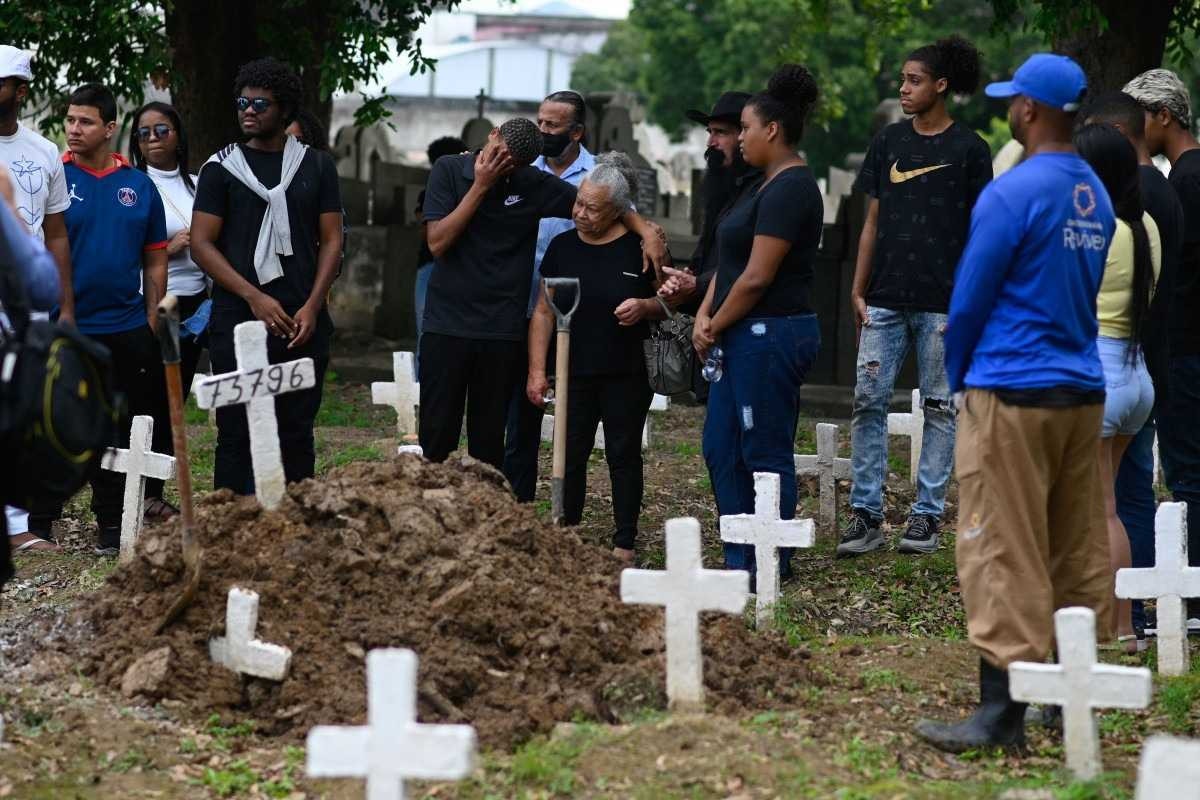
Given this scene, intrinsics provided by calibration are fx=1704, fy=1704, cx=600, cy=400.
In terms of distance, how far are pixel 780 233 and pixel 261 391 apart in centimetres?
209

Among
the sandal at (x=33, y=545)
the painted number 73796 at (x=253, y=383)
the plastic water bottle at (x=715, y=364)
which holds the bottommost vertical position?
the sandal at (x=33, y=545)

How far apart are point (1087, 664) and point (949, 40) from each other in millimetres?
3787

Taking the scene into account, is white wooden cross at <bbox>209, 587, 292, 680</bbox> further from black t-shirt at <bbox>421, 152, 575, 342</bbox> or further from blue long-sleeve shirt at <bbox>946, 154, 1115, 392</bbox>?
blue long-sleeve shirt at <bbox>946, 154, 1115, 392</bbox>

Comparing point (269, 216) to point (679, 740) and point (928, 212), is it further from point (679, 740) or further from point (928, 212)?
point (679, 740)

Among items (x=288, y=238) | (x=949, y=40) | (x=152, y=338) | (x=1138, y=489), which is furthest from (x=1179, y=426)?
(x=152, y=338)

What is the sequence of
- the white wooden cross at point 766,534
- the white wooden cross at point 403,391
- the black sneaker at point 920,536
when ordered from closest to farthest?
the white wooden cross at point 766,534, the black sneaker at point 920,536, the white wooden cross at point 403,391

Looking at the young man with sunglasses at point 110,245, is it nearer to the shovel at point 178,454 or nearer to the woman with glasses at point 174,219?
the woman with glasses at point 174,219

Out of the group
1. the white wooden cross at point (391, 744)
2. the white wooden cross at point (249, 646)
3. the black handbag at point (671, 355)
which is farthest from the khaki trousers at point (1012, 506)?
the black handbag at point (671, 355)

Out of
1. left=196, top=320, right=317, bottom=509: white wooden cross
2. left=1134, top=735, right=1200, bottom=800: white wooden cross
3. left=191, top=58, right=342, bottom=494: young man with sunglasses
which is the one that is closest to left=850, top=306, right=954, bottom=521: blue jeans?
left=191, top=58, right=342, bottom=494: young man with sunglasses

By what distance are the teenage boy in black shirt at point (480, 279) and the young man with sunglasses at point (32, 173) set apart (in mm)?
1500

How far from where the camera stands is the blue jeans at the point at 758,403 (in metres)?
6.86

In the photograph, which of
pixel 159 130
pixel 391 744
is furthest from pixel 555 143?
pixel 391 744

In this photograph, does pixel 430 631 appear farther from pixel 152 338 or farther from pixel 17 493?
pixel 152 338

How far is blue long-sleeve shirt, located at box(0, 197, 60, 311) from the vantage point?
14.9 ft
